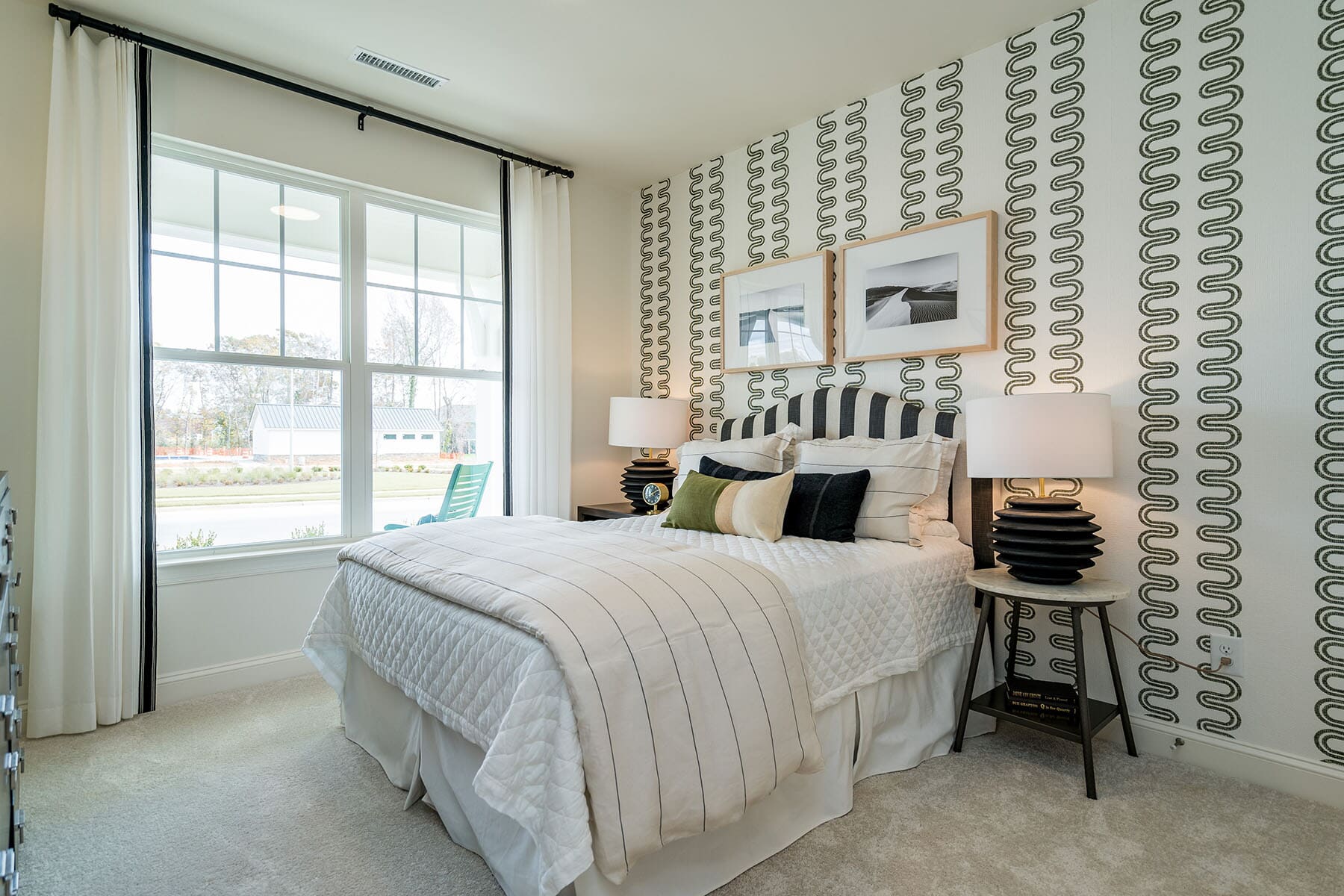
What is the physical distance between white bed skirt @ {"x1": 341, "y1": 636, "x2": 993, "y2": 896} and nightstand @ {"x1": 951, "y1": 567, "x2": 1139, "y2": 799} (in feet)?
0.44

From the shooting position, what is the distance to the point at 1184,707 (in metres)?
2.35

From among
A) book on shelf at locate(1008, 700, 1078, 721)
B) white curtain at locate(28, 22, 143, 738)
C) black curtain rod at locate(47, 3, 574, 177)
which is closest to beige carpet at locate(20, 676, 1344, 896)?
book on shelf at locate(1008, 700, 1078, 721)

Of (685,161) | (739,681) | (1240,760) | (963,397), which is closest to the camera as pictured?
(739,681)

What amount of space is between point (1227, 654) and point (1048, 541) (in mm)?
690

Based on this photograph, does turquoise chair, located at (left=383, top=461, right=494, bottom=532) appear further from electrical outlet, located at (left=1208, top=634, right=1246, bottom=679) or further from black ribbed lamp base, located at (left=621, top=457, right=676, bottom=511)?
electrical outlet, located at (left=1208, top=634, right=1246, bottom=679)

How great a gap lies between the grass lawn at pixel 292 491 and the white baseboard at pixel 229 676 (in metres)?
0.72

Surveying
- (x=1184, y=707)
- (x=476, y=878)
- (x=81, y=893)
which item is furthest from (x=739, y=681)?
(x=1184, y=707)

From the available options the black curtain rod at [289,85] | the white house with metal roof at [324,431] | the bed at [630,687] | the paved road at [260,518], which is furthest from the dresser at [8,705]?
the black curtain rod at [289,85]

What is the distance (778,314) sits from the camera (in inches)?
142

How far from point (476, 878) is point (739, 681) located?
817 millimetres

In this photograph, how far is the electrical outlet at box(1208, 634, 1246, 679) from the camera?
7.37 ft

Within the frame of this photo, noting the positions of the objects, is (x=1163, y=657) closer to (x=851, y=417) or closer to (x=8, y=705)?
(x=851, y=417)

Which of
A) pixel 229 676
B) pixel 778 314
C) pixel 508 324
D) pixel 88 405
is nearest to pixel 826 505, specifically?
pixel 778 314

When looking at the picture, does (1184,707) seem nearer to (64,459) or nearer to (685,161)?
(685,161)
